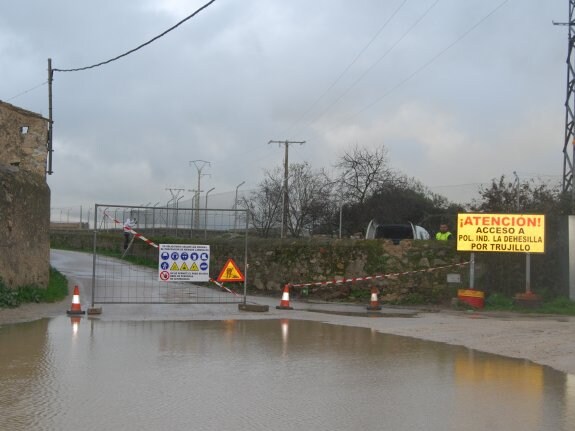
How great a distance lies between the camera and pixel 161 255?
15.1 metres

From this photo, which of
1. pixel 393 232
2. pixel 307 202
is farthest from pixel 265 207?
pixel 393 232

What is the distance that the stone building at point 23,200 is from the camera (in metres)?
14.5

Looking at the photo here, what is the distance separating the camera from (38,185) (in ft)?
54.1

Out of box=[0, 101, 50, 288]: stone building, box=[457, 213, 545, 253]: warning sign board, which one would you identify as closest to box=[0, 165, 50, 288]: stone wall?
box=[0, 101, 50, 288]: stone building

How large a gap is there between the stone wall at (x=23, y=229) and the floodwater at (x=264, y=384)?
12.2 ft

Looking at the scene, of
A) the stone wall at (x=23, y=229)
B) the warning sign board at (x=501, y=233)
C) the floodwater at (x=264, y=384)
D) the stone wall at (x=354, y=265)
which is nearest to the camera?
the floodwater at (x=264, y=384)

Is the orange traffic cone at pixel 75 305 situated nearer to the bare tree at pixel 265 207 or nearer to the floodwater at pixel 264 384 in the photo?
the floodwater at pixel 264 384

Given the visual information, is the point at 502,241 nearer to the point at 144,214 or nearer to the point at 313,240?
the point at 313,240

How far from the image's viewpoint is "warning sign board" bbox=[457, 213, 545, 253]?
17109mm

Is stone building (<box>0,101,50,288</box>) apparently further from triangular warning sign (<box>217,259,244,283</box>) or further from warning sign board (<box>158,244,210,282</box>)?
triangular warning sign (<box>217,259,244,283</box>)

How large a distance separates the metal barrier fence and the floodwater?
419 cm

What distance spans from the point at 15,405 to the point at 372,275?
14206mm

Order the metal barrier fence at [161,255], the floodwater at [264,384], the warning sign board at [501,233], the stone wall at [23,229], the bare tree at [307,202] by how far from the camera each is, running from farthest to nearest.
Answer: the bare tree at [307,202] → the warning sign board at [501,233] → the metal barrier fence at [161,255] → the stone wall at [23,229] → the floodwater at [264,384]

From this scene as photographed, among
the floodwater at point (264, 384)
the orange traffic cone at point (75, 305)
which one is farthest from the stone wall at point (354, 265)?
the floodwater at point (264, 384)
